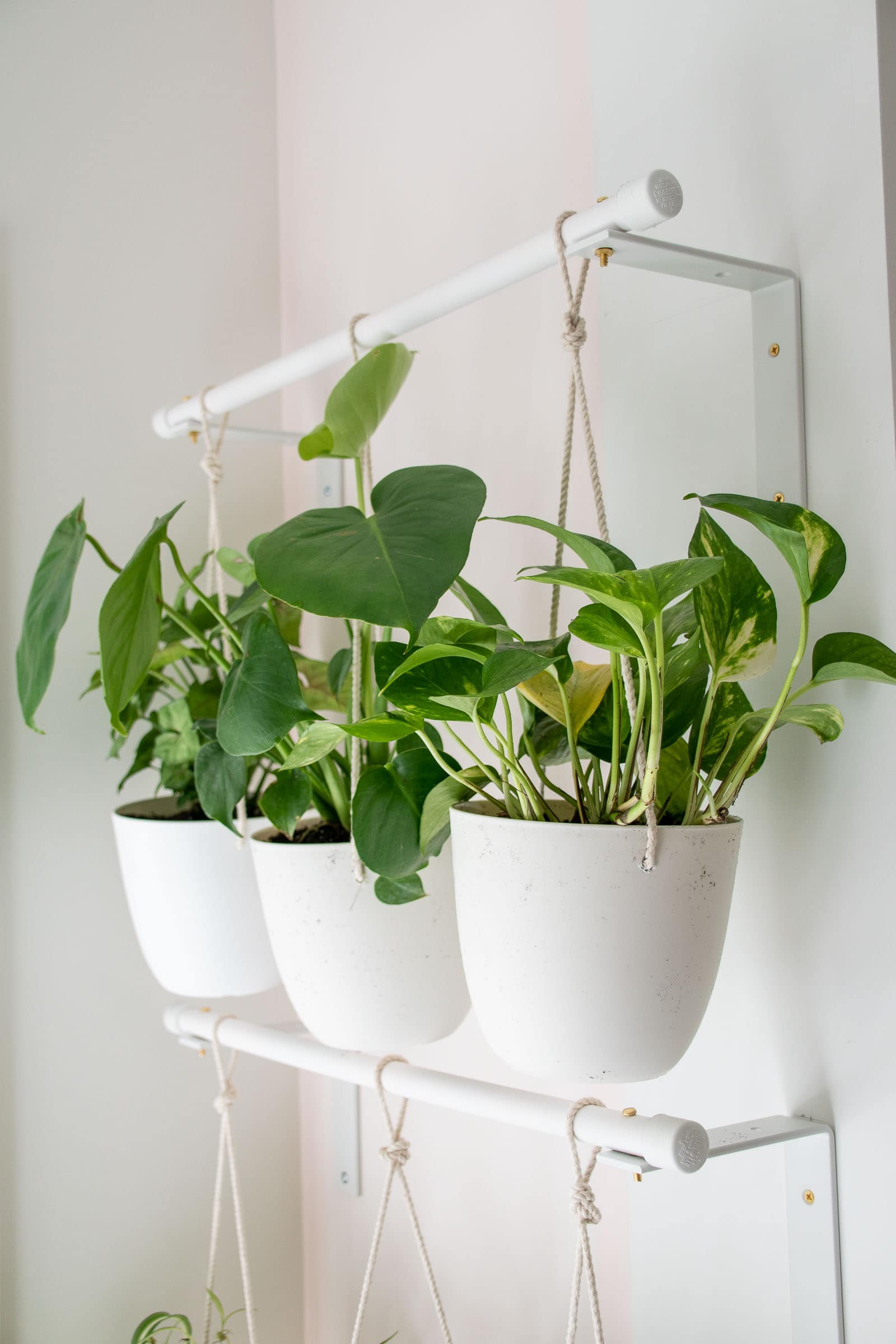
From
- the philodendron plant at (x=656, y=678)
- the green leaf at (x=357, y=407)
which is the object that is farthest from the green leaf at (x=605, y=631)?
the green leaf at (x=357, y=407)

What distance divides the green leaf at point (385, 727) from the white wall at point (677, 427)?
248 mm

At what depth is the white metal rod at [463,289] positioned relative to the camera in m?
0.61

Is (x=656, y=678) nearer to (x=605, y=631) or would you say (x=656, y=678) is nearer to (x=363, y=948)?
(x=605, y=631)

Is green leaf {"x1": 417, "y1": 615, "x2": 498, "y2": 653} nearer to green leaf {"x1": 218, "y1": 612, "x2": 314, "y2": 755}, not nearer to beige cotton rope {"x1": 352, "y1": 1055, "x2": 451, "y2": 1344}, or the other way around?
green leaf {"x1": 218, "y1": 612, "x2": 314, "y2": 755}

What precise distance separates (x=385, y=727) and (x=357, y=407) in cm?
20

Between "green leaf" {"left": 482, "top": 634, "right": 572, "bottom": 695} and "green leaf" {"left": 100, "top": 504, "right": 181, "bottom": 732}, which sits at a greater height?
"green leaf" {"left": 100, "top": 504, "right": 181, "bottom": 732}

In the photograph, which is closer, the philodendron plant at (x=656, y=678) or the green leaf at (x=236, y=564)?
the philodendron plant at (x=656, y=678)

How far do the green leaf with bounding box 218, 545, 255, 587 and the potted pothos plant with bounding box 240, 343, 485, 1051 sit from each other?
25cm

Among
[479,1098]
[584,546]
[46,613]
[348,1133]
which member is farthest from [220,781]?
[348,1133]

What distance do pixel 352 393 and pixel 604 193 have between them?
327 millimetres

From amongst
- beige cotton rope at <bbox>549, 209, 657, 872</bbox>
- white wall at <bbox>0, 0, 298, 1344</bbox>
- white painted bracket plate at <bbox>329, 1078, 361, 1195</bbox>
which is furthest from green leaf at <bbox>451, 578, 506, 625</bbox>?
white painted bracket plate at <bbox>329, 1078, 361, 1195</bbox>

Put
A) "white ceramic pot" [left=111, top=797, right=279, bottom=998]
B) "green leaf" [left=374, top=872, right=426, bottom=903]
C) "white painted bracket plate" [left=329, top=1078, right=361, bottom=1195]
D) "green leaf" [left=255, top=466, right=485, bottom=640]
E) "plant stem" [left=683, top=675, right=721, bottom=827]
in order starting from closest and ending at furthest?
1. "green leaf" [left=255, top=466, right=485, bottom=640]
2. "plant stem" [left=683, top=675, right=721, bottom=827]
3. "green leaf" [left=374, top=872, right=426, bottom=903]
4. "white ceramic pot" [left=111, top=797, right=279, bottom=998]
5. "white painted bracket plate" [left=329, top=1078, right=361, bottom=1195]

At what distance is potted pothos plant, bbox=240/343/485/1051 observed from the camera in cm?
51

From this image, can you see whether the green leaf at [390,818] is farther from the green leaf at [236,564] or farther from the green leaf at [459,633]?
the green leaf at [236,564]
